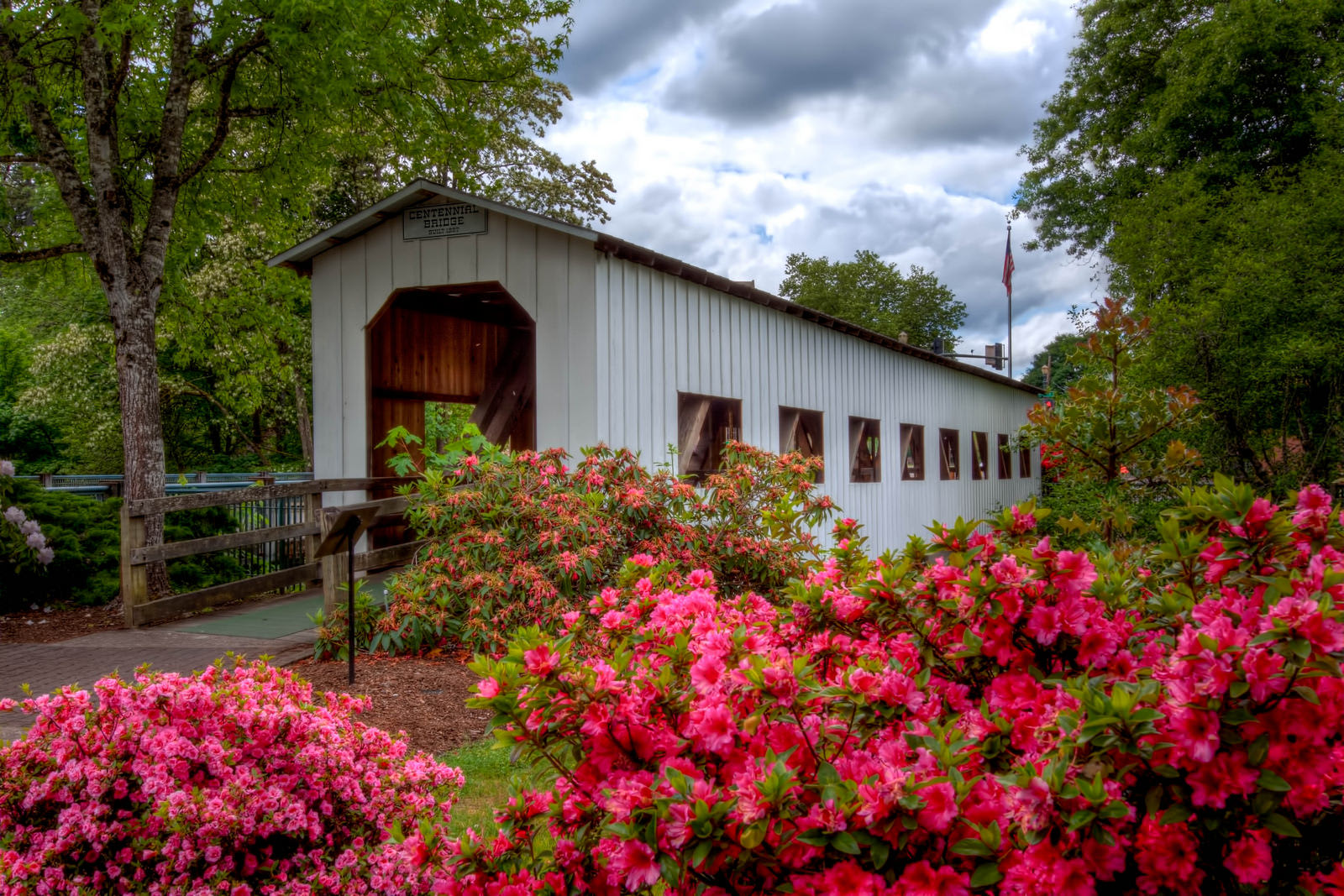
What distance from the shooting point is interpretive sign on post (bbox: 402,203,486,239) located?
29.7ft

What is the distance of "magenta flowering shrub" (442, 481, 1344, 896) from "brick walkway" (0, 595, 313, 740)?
5.27 meters

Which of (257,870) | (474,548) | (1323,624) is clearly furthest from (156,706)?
(474,548)

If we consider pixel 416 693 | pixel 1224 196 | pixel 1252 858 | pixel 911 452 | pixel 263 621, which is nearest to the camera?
pixel 1252 858

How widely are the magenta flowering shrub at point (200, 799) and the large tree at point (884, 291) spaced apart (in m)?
46.9

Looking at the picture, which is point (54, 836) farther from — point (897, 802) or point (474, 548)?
point (474, 548)

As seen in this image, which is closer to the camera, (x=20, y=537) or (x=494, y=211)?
(x=494, y=211)

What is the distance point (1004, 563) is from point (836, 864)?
0.62 meters

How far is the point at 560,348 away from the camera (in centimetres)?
861

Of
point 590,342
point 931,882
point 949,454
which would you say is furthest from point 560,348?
point 949,454

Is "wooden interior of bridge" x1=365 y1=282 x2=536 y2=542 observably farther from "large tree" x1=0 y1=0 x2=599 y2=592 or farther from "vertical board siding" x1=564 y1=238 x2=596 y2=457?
"large tree" x1=0 y1=0 x2=599 y2=592

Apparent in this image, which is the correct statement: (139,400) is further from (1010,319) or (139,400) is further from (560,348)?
(1010,319)

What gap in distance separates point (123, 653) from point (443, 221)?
4875 millimetres

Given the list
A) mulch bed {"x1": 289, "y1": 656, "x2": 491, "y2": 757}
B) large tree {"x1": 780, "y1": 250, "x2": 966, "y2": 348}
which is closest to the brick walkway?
mulch bed {"x1": 289, "y1": 656, "x2": 491, "y2": 757}

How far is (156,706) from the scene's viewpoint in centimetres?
251
